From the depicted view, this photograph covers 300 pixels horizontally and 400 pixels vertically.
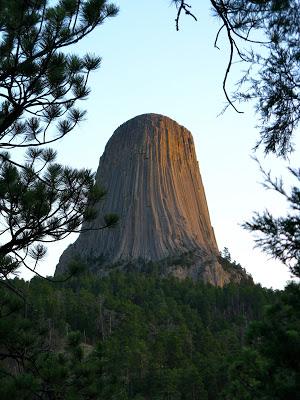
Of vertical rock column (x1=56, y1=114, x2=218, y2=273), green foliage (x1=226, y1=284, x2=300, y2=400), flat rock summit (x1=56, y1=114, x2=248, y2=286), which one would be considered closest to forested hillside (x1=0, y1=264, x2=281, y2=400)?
green foliage (x1=226, y1=284, x2=300, y2=400)

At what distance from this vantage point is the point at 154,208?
8281 cm

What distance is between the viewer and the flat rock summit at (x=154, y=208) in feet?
262

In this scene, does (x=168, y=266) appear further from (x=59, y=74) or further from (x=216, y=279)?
(x=59, y=74)

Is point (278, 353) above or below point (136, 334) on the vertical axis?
below

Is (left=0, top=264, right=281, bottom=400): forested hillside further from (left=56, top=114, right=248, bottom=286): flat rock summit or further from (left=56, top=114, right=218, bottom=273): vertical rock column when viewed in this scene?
(left=56, top=114, right=218, bottom=273): vertical rock column

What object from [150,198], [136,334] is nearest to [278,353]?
[136,334]

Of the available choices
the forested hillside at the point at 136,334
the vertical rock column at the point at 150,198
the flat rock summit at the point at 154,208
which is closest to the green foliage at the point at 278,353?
the forested hillside at the point at 136,334

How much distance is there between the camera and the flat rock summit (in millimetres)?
79875

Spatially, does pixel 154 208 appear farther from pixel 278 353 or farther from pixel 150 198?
pixel 278 353

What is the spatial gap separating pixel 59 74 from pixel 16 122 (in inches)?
34.3

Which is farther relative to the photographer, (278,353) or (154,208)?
(154,208)

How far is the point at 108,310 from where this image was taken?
5812 centimetres

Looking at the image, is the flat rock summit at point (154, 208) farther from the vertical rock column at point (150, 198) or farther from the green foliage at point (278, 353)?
the green foliage at point (278, 353)

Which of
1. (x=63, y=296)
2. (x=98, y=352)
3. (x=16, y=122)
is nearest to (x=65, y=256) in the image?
(x=63, y=296)
